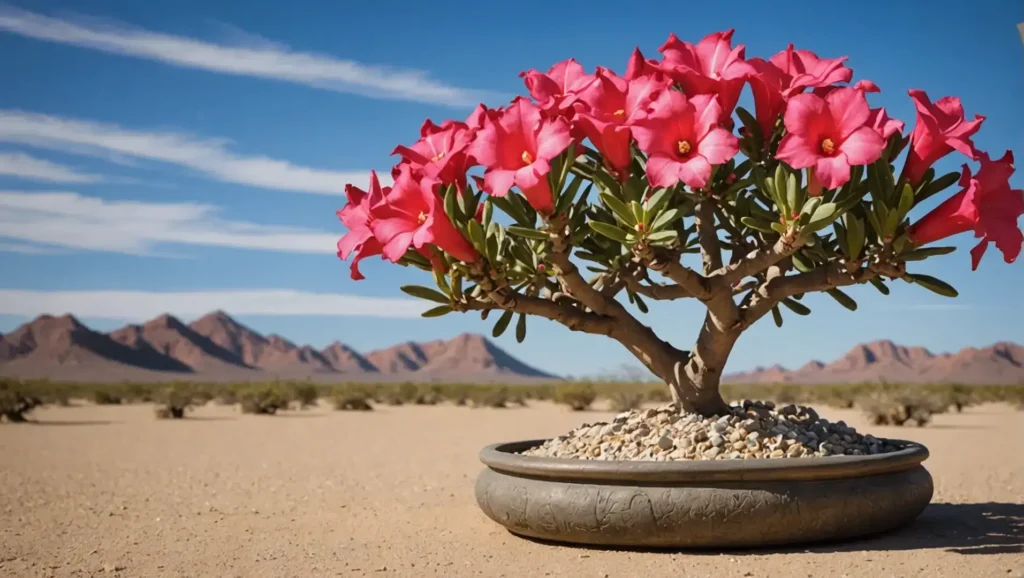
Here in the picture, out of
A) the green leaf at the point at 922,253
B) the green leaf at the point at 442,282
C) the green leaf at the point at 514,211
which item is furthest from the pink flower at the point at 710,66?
the green leaf at the point at 442,282

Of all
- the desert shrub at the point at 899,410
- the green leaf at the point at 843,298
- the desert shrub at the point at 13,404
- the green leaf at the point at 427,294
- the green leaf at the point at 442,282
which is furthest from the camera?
the desert shrub at the point at 13,404

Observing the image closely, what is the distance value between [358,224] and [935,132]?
2961 millimetres

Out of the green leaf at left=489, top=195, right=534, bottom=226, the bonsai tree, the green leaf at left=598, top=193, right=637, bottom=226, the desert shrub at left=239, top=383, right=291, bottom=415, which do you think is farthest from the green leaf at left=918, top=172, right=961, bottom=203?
the desert shrub at left=239, top=383, right=291, bottom=415

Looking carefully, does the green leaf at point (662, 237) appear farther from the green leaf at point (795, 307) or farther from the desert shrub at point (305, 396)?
the desert shrub at point (305, 396)

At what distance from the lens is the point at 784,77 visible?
16.5 ft

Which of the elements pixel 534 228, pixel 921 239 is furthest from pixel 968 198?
pixel 534 228

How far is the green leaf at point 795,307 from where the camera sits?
6.25 metres

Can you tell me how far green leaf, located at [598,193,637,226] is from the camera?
4.55 m

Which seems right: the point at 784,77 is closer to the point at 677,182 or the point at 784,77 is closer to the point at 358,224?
the point at 677,182

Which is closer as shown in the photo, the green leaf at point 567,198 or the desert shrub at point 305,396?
the green leaf at point 567,198

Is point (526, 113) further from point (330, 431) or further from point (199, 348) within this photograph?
point (199, 348)

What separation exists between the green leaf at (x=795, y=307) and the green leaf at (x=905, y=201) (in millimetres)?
1541

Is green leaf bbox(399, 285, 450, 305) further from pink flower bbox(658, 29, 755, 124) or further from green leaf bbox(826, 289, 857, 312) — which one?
green leaf bbox(826, 289, 857, 312)

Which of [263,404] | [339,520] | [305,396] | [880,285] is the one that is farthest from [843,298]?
[305,396]
